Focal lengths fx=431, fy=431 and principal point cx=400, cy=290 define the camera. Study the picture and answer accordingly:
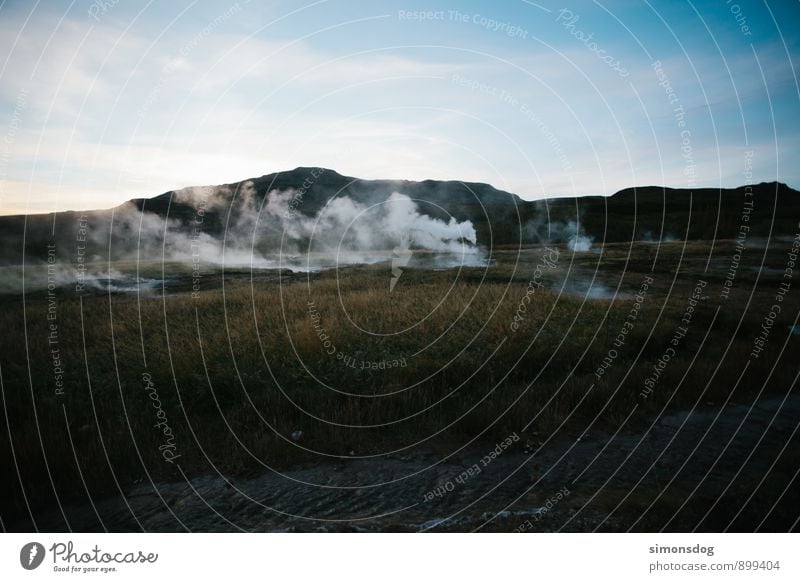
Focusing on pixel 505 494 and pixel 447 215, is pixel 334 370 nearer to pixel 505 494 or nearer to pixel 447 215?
pixel 505 494

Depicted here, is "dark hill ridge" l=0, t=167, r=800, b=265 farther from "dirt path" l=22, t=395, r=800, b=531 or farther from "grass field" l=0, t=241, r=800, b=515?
"dirt path" l=22, t=395, r=800, b=531

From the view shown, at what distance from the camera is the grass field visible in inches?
221

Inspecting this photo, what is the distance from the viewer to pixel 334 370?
752 cm

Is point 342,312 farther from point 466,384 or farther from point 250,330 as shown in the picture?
point 466,384

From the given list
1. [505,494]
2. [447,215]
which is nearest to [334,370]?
[505,494]

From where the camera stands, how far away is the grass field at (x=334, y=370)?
18.4 ft

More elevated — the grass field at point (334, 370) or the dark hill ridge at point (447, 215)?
the dark hill ridge at point (447, 215)

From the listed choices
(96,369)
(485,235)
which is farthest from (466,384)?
(485,235)

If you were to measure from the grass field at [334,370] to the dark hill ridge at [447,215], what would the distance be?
8.57ft

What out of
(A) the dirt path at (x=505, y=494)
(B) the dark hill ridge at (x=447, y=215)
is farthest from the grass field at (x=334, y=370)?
(B) the dark hill ridge at (x=447, y=215)

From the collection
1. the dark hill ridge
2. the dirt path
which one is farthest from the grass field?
the dark hill ridge

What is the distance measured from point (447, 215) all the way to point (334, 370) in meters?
45.5

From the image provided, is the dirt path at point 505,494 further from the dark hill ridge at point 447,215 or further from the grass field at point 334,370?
the dark hill ridge at point 447,215
